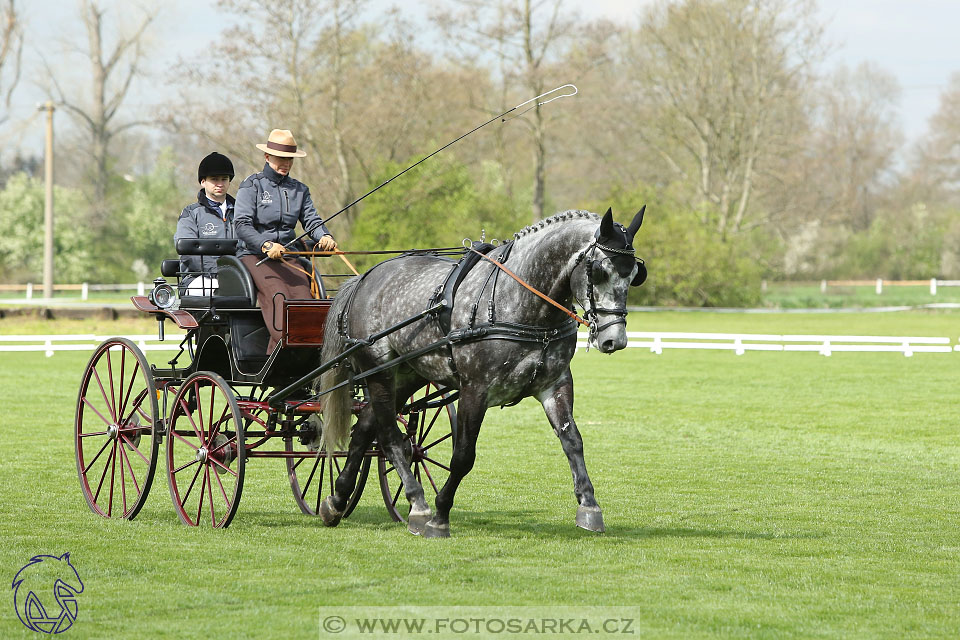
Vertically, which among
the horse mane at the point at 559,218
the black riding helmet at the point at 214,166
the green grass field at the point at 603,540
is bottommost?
the green grass field at the point at 603,540

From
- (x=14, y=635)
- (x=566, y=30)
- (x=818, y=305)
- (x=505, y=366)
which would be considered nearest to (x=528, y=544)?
(x=505, y=366)

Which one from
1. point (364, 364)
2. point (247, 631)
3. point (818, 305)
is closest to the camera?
point (247, 631)

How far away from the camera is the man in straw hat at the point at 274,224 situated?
8039 millimetres

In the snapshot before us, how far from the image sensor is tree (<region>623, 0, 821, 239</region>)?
152 feet

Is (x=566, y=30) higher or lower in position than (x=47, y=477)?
higher

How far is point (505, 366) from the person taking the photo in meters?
6.91

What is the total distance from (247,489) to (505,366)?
3.68 metres

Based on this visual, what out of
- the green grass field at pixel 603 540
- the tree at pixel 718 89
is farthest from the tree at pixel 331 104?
the green grass field at pixel 603 540

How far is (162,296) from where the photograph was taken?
8352 mm

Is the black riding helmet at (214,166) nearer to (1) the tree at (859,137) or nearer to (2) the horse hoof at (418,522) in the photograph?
(2) the horse hoof at (418,522)

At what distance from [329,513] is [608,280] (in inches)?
96.4

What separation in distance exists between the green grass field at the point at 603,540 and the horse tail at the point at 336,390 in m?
0.59

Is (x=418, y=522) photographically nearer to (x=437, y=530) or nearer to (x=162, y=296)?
(x=437, y=530)

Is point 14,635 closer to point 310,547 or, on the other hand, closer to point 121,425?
point 310,547
